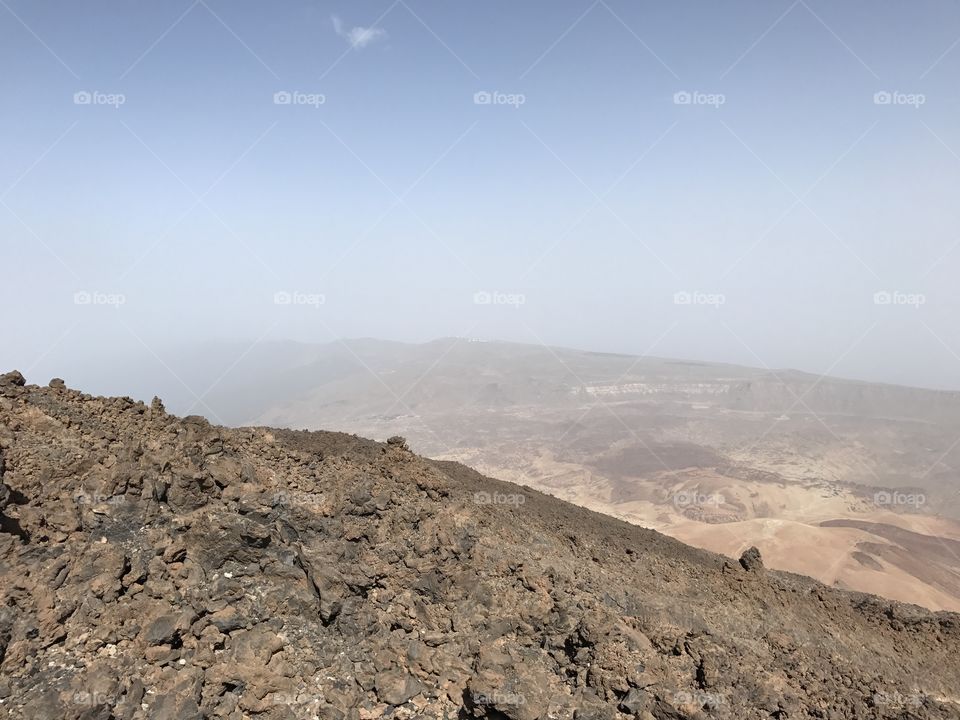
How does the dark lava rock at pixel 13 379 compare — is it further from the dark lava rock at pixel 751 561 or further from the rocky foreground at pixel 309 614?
the dark lava rock at pixel 751 561

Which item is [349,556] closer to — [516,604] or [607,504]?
[516,604]

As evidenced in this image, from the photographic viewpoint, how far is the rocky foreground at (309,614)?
622 centimetres

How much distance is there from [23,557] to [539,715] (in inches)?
285

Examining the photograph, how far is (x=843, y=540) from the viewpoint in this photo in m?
31.5

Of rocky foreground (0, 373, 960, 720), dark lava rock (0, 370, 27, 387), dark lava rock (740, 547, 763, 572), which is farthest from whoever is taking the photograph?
dark lava rock (740, 547, 763, 572)

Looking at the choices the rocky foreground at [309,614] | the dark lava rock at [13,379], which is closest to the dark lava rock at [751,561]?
the rocky foreground at [309,614]

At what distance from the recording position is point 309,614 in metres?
7.65

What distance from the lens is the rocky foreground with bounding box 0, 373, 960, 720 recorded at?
6.22 meters

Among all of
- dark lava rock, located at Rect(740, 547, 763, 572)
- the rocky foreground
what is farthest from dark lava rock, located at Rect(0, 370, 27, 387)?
dark lava rock, located at Rect(740, 547, 763, 572)

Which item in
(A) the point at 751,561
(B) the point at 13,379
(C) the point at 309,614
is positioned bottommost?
(A) the point at 751,561

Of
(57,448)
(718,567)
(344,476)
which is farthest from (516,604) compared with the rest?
(718,567)

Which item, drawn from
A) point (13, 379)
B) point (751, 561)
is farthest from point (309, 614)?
point (751, 561)

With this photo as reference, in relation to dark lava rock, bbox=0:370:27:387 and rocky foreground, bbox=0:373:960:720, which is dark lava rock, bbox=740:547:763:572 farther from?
dark lava rock, bbox=0:370:27:387

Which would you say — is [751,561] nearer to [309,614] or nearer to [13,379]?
[309,614]
